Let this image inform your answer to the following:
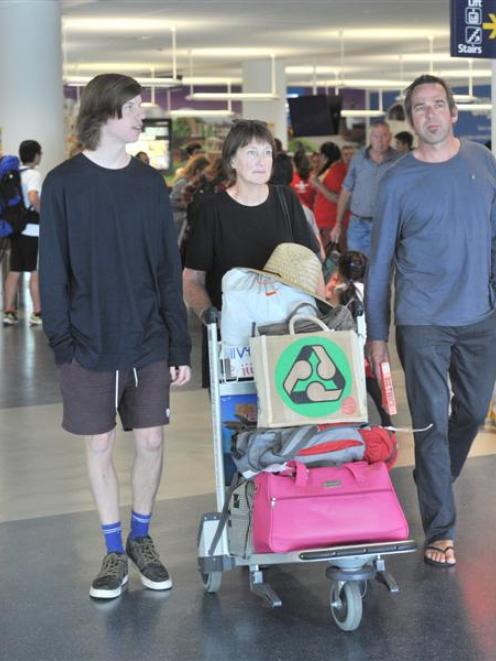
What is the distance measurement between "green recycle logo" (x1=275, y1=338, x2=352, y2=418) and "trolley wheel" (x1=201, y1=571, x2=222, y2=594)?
0.69 metres

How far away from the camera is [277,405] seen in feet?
12.4

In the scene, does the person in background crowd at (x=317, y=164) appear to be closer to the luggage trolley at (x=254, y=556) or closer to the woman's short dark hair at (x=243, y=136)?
the woman's short dark hair at (x=243, y=136)

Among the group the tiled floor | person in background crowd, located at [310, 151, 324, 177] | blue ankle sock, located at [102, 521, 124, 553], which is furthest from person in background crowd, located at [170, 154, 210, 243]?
blue ankle sock, located at [102, 521, 124, 553]

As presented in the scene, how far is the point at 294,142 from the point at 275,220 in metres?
26.9

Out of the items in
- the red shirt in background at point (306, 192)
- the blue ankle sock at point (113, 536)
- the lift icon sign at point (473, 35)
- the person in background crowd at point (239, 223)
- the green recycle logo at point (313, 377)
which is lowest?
the blue ankle sock at point (113, 536)

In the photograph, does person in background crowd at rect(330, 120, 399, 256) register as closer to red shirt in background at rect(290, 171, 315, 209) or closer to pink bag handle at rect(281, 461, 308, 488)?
red shirt in background at rect(290, 171, 315, 209)

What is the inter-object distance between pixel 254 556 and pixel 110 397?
71 centimetres

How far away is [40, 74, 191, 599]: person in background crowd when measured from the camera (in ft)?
13.0

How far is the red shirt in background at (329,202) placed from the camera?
41.1 ft

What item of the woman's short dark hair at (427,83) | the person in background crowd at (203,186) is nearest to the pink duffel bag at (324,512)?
the woman's short dark hair at (427,83)

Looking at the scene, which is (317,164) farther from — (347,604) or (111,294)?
(347,604)

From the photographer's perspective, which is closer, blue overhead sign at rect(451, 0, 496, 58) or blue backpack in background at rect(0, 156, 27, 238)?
blue overhead sign at rect(451, 0, 496, 58)

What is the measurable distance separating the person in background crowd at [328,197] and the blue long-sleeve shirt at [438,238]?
7959 millimetres

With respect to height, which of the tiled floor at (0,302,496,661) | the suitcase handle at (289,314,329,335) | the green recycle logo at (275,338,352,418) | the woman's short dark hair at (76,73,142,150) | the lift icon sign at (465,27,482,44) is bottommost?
the tiled floor at (0,302,496,661)
